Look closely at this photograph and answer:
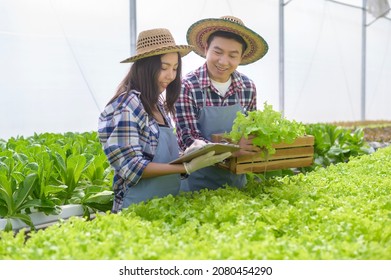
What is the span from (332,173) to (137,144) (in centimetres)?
157

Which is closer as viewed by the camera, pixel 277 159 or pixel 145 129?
pixel 145 129

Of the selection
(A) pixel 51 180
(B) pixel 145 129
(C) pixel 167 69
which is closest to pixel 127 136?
(B) pixel 145 129

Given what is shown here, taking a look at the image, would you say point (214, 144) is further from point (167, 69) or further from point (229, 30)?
point (229, 30)

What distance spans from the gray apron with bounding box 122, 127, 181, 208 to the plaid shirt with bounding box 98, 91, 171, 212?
0.05 m

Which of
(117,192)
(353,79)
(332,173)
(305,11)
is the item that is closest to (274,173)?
(332,173)

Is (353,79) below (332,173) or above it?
above

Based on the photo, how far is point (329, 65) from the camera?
11.2m

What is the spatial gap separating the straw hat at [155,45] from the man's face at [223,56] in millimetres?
358

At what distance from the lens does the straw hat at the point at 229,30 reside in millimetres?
Result: 2699

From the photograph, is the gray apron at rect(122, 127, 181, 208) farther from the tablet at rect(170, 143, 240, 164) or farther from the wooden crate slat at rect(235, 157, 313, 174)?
the wooden crate slat at rect(235, 157, 313, 174)

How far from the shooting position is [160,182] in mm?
2387

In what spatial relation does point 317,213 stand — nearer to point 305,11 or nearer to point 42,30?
point 42,30

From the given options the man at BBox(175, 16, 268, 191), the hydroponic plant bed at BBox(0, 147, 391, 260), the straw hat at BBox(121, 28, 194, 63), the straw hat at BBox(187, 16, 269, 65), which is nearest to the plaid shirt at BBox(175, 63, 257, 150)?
the man at BBox(175, 16, 268, 191)

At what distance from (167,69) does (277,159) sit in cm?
81
